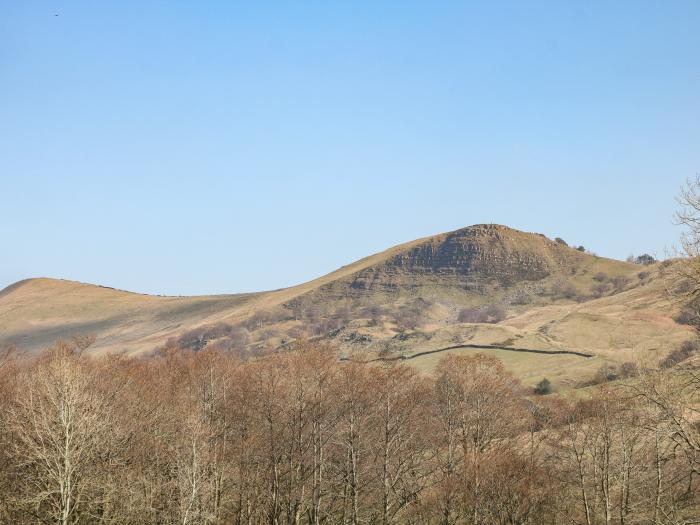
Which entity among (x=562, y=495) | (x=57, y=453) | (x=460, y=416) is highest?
(x=57, y=453)

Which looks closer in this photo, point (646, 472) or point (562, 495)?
point (646, 472)

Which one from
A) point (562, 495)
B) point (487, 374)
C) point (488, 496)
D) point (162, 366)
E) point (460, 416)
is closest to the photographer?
point (488, 496)

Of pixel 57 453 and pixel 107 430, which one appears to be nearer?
pixel 57 453

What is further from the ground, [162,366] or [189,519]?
[162,366]

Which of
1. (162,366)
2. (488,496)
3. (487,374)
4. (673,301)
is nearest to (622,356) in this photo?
(487,374)

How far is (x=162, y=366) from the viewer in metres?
99.2

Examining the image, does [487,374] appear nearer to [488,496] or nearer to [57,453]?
[488,496]

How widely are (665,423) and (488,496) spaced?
36947mm

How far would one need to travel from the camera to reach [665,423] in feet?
62.6

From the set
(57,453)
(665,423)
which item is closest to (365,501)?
(57,453)

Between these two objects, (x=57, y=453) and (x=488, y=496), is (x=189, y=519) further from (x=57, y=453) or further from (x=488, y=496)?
(x=488, y=496)

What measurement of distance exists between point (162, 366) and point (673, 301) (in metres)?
87.2

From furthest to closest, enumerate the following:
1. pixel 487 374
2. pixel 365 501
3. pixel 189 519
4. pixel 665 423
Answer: pixel 487 374 → pixel 365 501 → pixel 189 519 → pixel 665 423

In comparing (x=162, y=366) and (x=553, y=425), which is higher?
(x=162, y=366)
